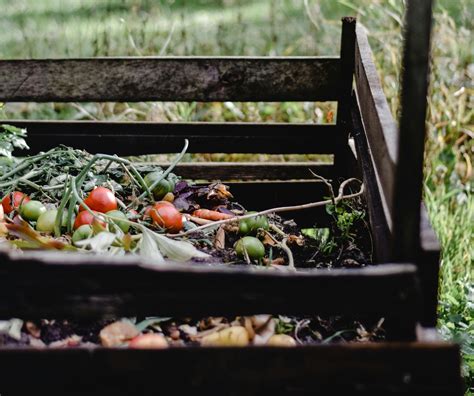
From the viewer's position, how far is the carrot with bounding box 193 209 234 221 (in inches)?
114

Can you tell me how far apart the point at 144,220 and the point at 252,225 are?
0.36 m

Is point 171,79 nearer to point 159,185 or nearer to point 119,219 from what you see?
point 159,185

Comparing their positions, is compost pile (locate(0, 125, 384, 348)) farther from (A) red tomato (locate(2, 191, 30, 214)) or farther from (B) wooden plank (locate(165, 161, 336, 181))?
(B) wooden plank (locate(165, 161, 336, 181))

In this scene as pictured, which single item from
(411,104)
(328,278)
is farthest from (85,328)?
(411,104)

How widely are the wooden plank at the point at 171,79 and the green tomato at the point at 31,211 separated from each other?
1.04 metres

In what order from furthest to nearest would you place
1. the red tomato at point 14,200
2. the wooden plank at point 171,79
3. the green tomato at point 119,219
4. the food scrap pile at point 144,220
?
1. the wooden plank at point 171,79
2. the red tomato at point 14,200
3. the green tomato at point 119,219
4. the food scrap pile at point 144,220

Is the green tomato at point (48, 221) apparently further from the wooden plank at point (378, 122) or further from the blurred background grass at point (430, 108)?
the blurred background grass at point (430, 108)

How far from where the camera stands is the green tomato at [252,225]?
2719mm

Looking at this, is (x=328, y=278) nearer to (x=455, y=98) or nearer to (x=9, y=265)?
(x=9, y=265)

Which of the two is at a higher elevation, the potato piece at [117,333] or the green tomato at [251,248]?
the green tomato at [251,248]

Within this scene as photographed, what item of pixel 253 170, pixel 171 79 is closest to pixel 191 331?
pixel 171 79

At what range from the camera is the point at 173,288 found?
1.63 metres

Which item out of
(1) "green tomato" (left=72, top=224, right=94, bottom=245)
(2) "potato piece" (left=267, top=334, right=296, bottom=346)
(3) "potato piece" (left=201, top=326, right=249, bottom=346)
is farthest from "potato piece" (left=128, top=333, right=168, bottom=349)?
(1) "green tomato" (left=72, top=224, right=94, bottom=245)

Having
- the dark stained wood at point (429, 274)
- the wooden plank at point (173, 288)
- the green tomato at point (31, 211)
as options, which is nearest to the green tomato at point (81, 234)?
the green tomato at point (31, 211)
